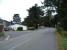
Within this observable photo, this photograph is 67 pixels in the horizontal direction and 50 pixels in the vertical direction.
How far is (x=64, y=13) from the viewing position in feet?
38.4

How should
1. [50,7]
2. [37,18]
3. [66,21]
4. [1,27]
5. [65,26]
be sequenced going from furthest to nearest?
[37,18]
[50,7]
[1,27]
[65,26]
[66,21]

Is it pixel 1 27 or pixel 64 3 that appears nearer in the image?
pixel 64 3

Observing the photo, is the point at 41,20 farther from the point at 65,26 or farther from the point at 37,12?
the point at 65,26

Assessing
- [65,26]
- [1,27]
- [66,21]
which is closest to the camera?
[66,21]

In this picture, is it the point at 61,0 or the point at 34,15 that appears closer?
the point at 61,0

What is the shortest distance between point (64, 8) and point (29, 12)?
133m

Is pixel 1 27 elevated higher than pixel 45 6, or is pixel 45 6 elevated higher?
pixel 45 6

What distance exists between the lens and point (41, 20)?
14300 cm

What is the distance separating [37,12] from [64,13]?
432ft

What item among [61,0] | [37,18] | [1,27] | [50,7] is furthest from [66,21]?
[37,18]

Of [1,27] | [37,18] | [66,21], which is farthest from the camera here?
[37,18]

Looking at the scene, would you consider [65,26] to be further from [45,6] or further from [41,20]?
[41,20]

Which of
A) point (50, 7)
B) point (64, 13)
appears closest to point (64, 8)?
point (64, 13)

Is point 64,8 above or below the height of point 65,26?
above
